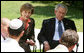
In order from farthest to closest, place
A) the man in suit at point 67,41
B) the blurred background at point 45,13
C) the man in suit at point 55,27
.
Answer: the blurred background at point 45,13 → the man in suit at point 55,27 → the man in suit at point 67,41

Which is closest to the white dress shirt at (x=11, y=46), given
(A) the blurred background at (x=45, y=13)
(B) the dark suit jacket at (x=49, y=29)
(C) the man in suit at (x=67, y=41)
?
(C) the man in suit at (x=67, y=41)

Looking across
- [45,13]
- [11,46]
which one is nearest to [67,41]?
[11,46]

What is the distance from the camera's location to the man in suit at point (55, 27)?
5.26m

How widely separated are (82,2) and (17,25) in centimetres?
1904

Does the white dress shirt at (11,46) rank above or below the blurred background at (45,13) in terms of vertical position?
above

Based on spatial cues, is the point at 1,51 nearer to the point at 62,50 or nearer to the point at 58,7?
the point at 62,50

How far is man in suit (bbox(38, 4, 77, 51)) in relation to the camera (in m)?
5.26

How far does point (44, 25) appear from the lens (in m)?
5.43

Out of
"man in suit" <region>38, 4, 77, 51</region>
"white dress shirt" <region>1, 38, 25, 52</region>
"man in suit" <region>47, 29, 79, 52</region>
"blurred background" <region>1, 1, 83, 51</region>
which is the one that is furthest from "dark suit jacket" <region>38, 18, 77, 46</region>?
"blurred background" <region>1, 1, 83, 51</region>

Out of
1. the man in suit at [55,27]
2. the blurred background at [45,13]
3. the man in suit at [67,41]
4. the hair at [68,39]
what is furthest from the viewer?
the blurred background at [45,13]

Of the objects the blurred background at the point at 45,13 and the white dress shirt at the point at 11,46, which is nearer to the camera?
the white dress shirt at the point at 11,46

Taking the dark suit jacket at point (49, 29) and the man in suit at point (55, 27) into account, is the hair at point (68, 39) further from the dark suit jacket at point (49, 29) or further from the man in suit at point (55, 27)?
the dark suit jacket at point (49, 29)

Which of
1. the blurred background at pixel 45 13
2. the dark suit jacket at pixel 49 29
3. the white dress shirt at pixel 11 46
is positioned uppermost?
the white dress shirt at pixel 11 46

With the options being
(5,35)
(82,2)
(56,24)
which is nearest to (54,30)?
(56,24)
